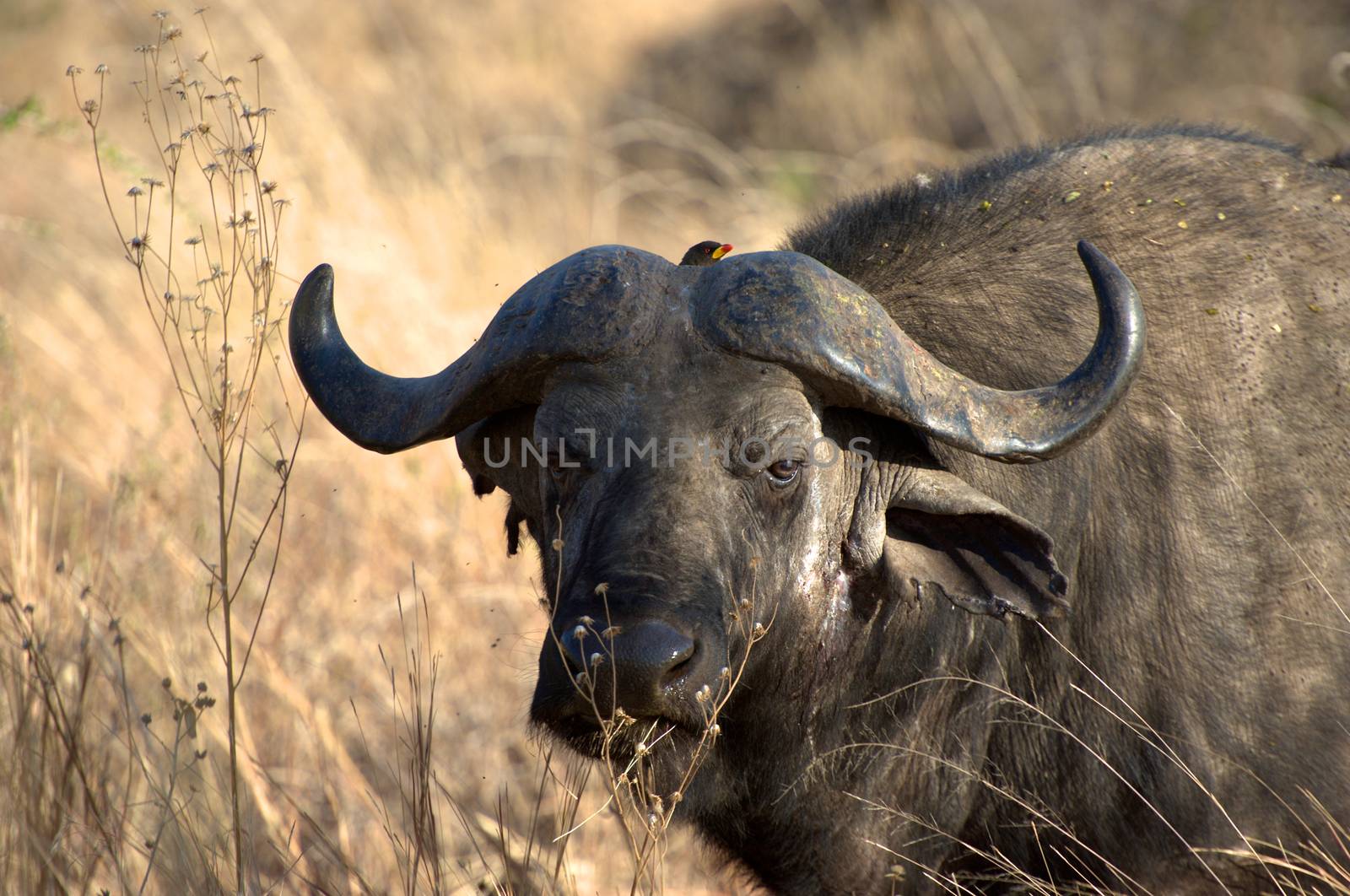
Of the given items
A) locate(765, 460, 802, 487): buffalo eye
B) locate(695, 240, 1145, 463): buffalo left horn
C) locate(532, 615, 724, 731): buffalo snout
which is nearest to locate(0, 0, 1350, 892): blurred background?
locate(532, 615, 724, 731): buffalo snout

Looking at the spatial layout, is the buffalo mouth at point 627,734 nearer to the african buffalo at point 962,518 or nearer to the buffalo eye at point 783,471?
the african buffalo at point 962,518

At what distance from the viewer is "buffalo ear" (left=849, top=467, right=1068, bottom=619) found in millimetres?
3170

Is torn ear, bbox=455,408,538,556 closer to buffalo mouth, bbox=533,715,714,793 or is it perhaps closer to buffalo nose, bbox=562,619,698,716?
buffalo mouth, bbox=533,715,714,793

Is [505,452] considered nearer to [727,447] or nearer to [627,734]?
[727,447]

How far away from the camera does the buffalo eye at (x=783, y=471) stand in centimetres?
314

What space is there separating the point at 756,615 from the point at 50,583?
9.25 feet

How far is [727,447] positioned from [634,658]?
0.62 metres

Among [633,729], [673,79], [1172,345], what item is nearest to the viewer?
[633,729]

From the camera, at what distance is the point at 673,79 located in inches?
603

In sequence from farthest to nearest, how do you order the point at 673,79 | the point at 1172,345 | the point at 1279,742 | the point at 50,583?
the point at 673,79 < the point at 50,583 < the point at 1172,345 < the point at 1279,742

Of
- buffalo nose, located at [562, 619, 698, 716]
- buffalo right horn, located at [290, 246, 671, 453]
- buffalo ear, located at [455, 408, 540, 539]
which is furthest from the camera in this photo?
buffalo ear, located at [455, 408, 540, 539]

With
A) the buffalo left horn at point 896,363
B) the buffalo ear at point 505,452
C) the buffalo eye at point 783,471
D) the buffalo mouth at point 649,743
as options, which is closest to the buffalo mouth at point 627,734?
the buffalo mouth at point 649,743

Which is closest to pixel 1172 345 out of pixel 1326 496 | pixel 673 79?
pixel 1326 496

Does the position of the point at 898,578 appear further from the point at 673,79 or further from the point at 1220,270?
the point at 673,79
